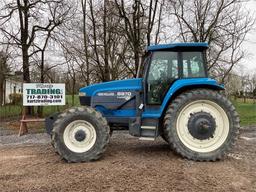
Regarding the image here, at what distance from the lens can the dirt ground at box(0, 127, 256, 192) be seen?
4.42m

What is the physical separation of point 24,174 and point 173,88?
3.26m

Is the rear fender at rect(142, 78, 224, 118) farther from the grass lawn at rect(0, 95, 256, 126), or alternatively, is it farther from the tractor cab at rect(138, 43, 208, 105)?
the grass lawn at rect(0, 95, 256, 126)

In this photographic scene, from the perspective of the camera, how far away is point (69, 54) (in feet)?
59.2

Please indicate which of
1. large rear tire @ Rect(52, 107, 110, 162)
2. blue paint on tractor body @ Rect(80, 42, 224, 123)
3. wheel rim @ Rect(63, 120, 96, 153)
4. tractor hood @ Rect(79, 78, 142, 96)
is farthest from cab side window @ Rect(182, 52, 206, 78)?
wheel rim @ Rect(63, 120, 96, 153)

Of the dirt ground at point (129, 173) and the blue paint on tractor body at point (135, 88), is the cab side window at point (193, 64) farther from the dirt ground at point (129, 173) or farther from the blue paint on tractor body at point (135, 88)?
the dirt ground at point (129, 173)

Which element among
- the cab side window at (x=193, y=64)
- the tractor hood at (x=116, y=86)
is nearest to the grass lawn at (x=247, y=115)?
the cab side window at (x=193, y=64)

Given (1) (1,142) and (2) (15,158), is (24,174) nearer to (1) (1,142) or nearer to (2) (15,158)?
(2) (15,158)

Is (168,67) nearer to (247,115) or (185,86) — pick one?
(185,86)

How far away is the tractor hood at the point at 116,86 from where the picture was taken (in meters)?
6.59

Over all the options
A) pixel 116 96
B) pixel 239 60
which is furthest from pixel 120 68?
pixel 116 96

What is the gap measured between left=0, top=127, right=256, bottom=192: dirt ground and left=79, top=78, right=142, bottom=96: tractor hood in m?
1.44

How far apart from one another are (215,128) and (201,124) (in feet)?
1.04

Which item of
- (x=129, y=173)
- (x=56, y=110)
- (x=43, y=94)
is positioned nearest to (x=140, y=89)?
(x=129, y=173)

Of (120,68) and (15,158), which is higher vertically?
(120,68)
